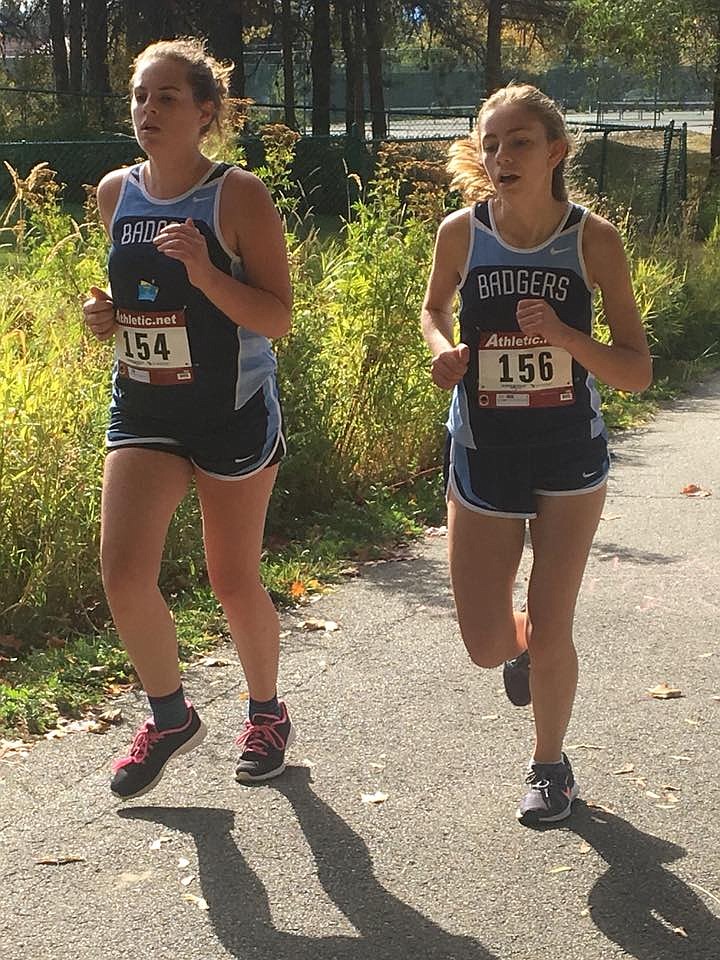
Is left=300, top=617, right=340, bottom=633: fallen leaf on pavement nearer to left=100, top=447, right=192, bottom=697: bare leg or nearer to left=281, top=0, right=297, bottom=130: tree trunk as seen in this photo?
left=100, top=447, right=192, bottom=697: bare leg

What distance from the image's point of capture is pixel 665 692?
511cm

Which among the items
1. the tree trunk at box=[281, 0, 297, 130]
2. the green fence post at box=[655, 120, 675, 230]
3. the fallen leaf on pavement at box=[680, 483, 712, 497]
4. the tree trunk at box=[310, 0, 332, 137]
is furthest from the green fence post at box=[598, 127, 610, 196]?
the tree trunk at box=[310, 0, 332, 137]

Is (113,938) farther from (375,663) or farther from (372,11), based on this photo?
(372,11)

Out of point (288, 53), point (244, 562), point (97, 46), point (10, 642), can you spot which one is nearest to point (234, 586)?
point (244, 562)

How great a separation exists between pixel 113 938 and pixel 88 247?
490 cm

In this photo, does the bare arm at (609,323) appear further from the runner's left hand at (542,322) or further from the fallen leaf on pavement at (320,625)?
the fallen leaf on pavement at (320,625)

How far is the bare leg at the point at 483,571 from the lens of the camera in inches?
153

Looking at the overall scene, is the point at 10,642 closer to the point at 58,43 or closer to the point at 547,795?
the point at 547,795

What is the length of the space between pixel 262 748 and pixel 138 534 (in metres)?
0.86

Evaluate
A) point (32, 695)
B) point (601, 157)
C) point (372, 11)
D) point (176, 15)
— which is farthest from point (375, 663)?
point (372, 11)

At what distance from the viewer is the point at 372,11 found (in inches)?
1362

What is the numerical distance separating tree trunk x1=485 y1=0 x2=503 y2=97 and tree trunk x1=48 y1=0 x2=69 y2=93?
41.3ft

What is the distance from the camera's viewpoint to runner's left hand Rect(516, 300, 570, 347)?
11.8 ft

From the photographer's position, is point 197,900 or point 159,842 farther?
point 159,842
